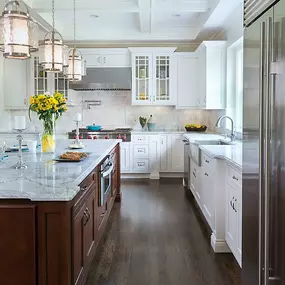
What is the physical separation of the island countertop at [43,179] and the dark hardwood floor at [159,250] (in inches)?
35.5

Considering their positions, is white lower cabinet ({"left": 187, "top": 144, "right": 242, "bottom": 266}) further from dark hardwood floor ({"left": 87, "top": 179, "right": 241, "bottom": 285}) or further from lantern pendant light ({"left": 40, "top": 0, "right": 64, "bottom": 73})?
lantern pendant light ({"left": 40, "top": 0, "right": 64, "bottom": 73})

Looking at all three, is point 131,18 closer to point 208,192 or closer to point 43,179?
point 208,192

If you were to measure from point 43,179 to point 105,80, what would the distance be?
5.04 meters

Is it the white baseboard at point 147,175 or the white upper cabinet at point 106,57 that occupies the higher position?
the white upper cabinet at point 106,57

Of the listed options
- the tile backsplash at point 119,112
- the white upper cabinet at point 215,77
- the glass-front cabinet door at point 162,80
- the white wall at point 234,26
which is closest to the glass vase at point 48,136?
the white wall at point 234,26

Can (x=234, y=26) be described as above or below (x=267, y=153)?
above

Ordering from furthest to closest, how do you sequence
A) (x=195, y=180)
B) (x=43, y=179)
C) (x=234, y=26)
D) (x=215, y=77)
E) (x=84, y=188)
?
(x=215, y=77), (x=234, y=26), (x=195, y=180), (x=84, y=188), (x=43, y=179)

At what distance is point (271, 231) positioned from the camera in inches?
66.4

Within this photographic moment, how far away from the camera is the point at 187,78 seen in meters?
7.28

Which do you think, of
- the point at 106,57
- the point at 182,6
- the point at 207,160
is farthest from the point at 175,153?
the point at 207,160

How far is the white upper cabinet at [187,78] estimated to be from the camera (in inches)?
Result: 286

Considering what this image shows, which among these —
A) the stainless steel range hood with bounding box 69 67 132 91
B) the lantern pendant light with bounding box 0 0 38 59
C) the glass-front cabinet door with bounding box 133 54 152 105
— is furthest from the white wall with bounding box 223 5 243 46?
the lantern pendant light with bounding box 0 0 38 59

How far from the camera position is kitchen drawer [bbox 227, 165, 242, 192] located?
2.77m

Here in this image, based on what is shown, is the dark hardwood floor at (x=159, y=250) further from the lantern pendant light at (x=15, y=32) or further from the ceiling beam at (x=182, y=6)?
the ceiling beam at (x=182, y=6)
